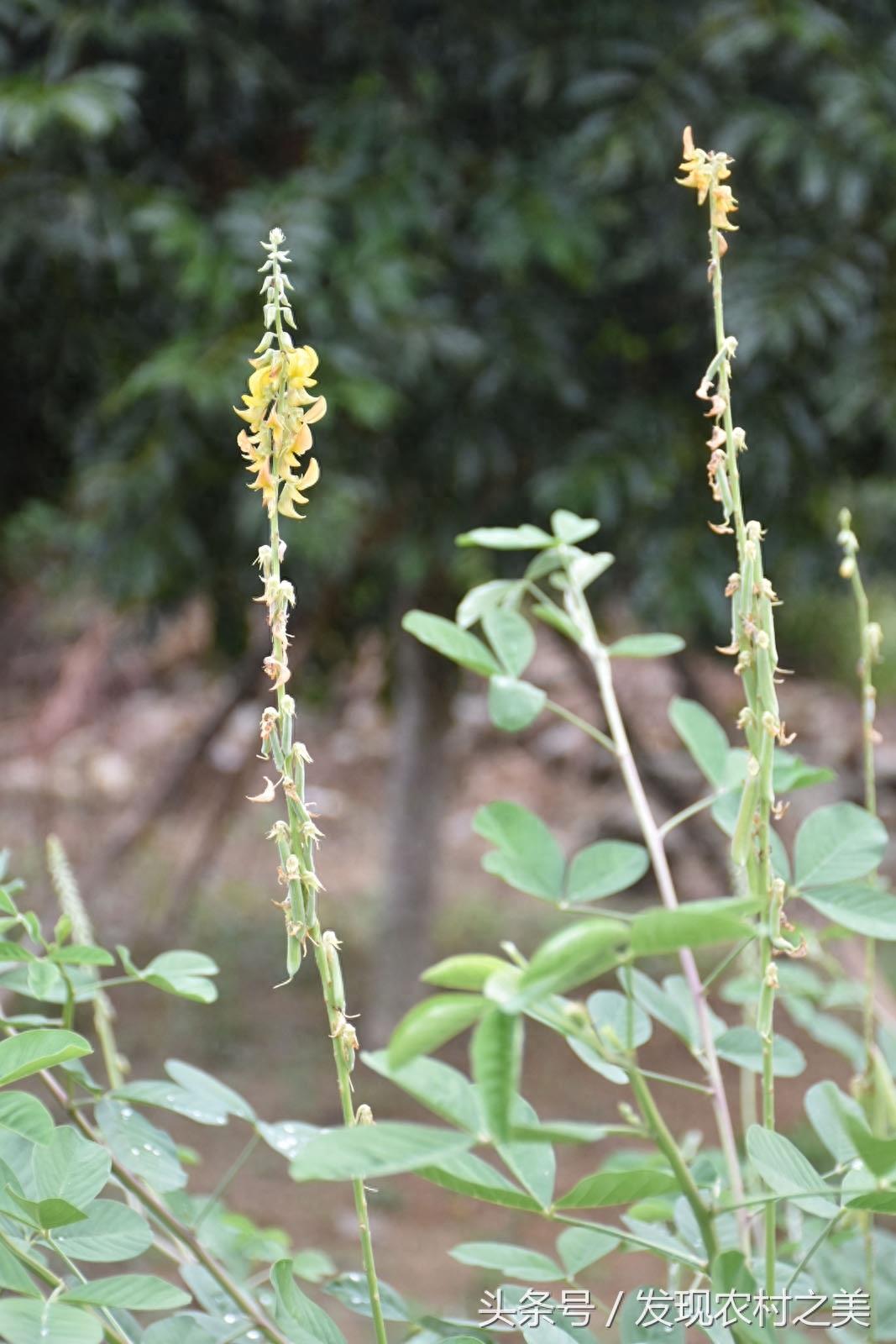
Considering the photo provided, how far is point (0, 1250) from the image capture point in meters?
0.41

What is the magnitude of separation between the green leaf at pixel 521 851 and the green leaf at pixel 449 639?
0.24 ft

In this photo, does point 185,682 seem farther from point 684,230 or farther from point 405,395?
point 684,230

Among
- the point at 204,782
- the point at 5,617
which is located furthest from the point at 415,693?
the point at 5,617

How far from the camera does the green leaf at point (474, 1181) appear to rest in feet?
1.30

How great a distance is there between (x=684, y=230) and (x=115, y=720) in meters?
2.01

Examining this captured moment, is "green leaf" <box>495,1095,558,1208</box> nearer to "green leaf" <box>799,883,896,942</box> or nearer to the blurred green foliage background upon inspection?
"green leaf" <box>799,883,896,942</box>

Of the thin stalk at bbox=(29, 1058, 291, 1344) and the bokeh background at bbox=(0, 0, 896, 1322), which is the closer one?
the thin stalk at bbox=(29, 1058, 291, 1344)

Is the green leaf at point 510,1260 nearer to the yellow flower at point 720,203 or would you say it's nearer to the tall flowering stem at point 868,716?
the tall flowering stem at point 868,716

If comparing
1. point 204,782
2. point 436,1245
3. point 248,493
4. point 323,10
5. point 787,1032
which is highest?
point 323,10

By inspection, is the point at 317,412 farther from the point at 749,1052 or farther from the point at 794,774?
the point at 749,1052

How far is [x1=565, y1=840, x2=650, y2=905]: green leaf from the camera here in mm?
518

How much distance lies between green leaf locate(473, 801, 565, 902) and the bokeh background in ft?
4.46

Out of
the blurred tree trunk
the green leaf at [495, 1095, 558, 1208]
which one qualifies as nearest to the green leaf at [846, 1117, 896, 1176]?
the green leaf at [495, 1095, 558, 1208]

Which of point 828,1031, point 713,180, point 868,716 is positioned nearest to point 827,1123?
point 868,716
